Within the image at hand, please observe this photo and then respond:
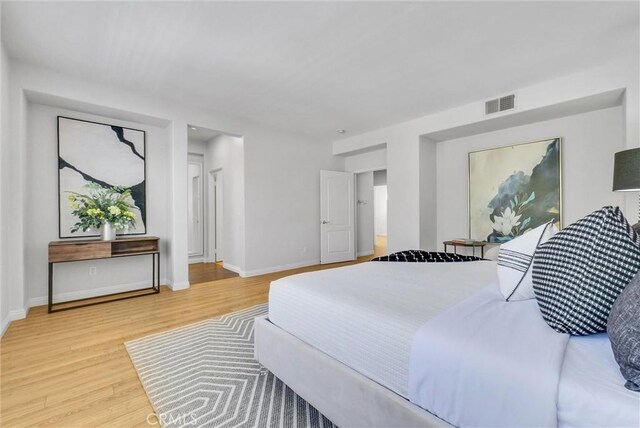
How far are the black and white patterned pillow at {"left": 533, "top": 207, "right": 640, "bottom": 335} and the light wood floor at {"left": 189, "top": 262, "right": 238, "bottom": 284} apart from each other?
437 centimetres

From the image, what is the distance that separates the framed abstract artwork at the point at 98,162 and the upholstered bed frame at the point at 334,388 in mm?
3163

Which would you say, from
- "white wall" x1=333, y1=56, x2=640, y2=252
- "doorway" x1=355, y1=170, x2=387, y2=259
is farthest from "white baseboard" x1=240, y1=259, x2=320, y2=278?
"white wall" x1=333, y1=56, x2=640, y2=252

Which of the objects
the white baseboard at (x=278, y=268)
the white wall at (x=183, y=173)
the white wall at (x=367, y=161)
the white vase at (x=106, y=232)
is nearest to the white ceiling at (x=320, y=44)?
the white wall at (x=183, y=173)

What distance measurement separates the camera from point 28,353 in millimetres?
2244

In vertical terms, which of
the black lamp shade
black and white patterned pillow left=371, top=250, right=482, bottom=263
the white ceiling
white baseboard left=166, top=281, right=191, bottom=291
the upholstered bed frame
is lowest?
white baseboard left=166, top=281, right=191, bottom=291

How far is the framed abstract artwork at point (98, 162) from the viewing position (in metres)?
3.49

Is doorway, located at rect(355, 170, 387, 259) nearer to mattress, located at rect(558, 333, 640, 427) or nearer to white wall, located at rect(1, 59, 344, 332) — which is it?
white wall, located at rect(1, 59, 344, 332)

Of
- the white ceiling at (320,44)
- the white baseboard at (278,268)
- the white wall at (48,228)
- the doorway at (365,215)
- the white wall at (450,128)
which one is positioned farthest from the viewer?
the doorway at (365,215)

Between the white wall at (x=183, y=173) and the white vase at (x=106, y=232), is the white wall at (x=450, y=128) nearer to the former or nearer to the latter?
the white wall at (x=183, y=173)

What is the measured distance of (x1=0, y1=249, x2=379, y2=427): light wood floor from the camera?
159cm

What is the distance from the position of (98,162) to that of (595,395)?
4.73 metres

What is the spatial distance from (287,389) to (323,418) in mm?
318

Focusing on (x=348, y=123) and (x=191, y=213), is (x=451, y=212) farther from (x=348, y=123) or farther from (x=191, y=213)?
(x=191, y=213)

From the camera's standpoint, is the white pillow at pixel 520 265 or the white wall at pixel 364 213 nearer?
the white pillow at pixel 520 265
